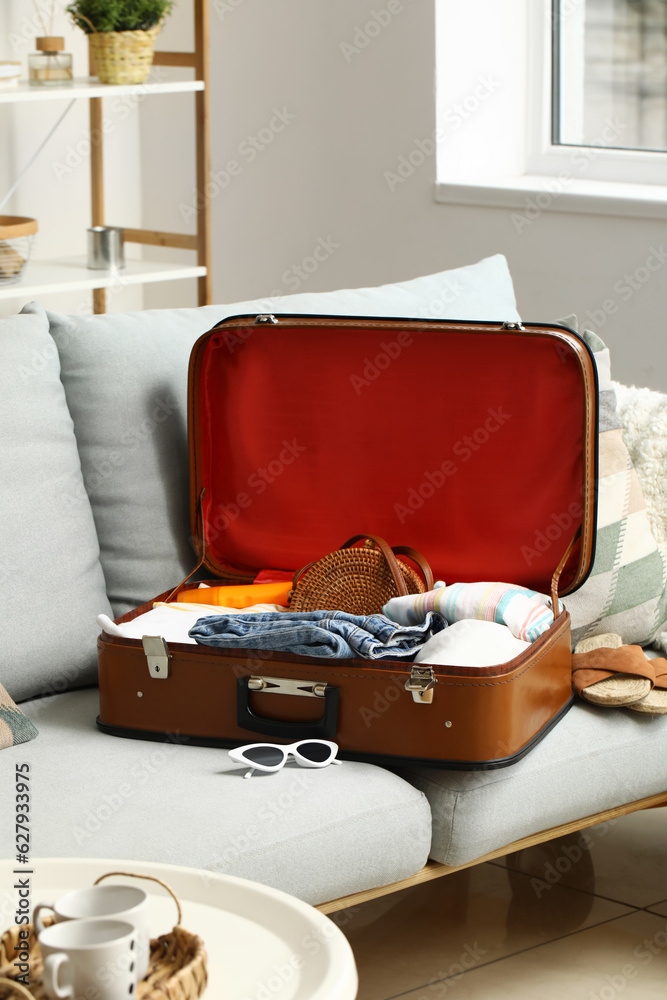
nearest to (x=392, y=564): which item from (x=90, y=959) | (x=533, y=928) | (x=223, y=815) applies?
(x=223, y=815)

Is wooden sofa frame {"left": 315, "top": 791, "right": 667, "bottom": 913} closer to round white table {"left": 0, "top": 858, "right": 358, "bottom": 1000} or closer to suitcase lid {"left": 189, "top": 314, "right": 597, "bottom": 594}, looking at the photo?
suitcase lid {"left": 189, "top": 314, "right": 597, "bottom": 594}

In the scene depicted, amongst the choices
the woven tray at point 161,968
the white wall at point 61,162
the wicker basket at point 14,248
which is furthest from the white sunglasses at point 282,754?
the white wall at point 61,162

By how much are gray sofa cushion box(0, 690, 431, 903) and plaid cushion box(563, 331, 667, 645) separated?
0.41 m

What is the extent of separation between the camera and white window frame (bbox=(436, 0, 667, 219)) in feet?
8.43

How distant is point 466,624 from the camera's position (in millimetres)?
1354

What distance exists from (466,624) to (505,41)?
196cm

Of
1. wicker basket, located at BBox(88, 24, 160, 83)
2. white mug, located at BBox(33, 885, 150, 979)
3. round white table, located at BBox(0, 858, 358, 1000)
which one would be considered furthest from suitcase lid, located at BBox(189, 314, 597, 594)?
Answer: wicker basket, located at BBox(88, 24, 160, 83)

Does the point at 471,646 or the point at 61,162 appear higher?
the point at 61,162

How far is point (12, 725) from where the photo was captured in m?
1.35

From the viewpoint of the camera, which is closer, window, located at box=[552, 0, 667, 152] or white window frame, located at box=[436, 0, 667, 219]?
white window frame, located at box=[436, 0, 667, 219]

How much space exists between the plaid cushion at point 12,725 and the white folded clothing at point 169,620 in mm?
131

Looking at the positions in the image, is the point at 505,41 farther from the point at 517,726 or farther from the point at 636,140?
the point at 517,726

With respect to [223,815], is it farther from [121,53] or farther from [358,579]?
[121,53]

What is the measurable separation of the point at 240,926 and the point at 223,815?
36 centimetres
